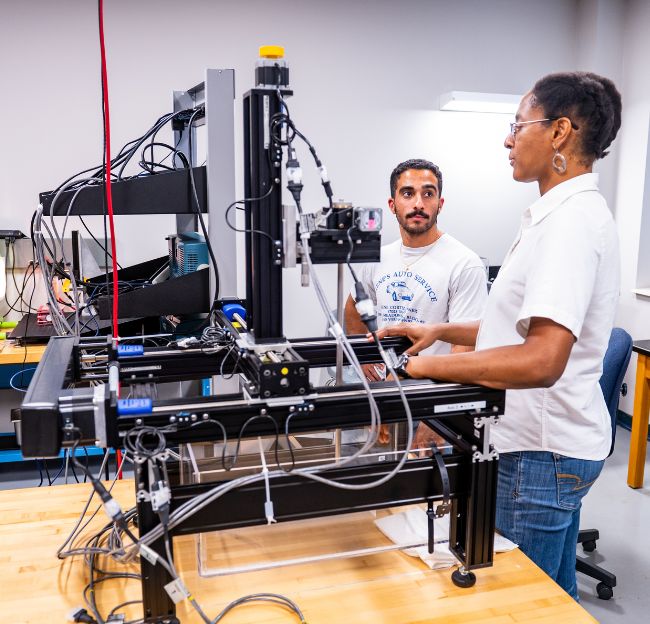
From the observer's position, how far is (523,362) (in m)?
1.14

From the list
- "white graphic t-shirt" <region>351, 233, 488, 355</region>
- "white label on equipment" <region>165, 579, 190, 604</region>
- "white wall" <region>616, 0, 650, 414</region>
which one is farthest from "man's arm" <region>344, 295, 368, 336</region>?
"white wall" <region>616, 0, 650, 414</region>

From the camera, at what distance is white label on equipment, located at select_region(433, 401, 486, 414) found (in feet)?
3.74

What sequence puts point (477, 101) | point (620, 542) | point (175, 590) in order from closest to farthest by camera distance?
point (175, 590) → point (620, 542) → point (477, 101)

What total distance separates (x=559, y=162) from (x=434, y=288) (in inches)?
37.2

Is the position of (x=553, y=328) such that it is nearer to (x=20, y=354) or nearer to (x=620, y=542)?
(x=620, y=542)

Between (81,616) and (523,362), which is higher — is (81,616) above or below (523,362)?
below

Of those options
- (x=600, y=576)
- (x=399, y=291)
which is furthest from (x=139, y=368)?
(x=600, y=576)

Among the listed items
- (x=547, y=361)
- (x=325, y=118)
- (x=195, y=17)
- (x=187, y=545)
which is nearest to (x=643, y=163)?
(x=325, y=118)

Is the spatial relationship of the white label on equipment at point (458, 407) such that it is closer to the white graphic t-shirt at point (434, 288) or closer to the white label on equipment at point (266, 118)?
the white label on equipment at point (266, 118)

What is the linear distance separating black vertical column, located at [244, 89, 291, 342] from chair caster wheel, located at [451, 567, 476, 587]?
57cm

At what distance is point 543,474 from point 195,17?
10.4ft

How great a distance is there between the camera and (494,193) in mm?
4211

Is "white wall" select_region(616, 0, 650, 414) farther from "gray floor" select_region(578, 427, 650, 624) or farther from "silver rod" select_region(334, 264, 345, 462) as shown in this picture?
"silver rod" select_region(334, 264, 345, 462)

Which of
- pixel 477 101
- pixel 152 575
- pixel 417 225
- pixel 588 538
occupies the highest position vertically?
pixel 477 101
